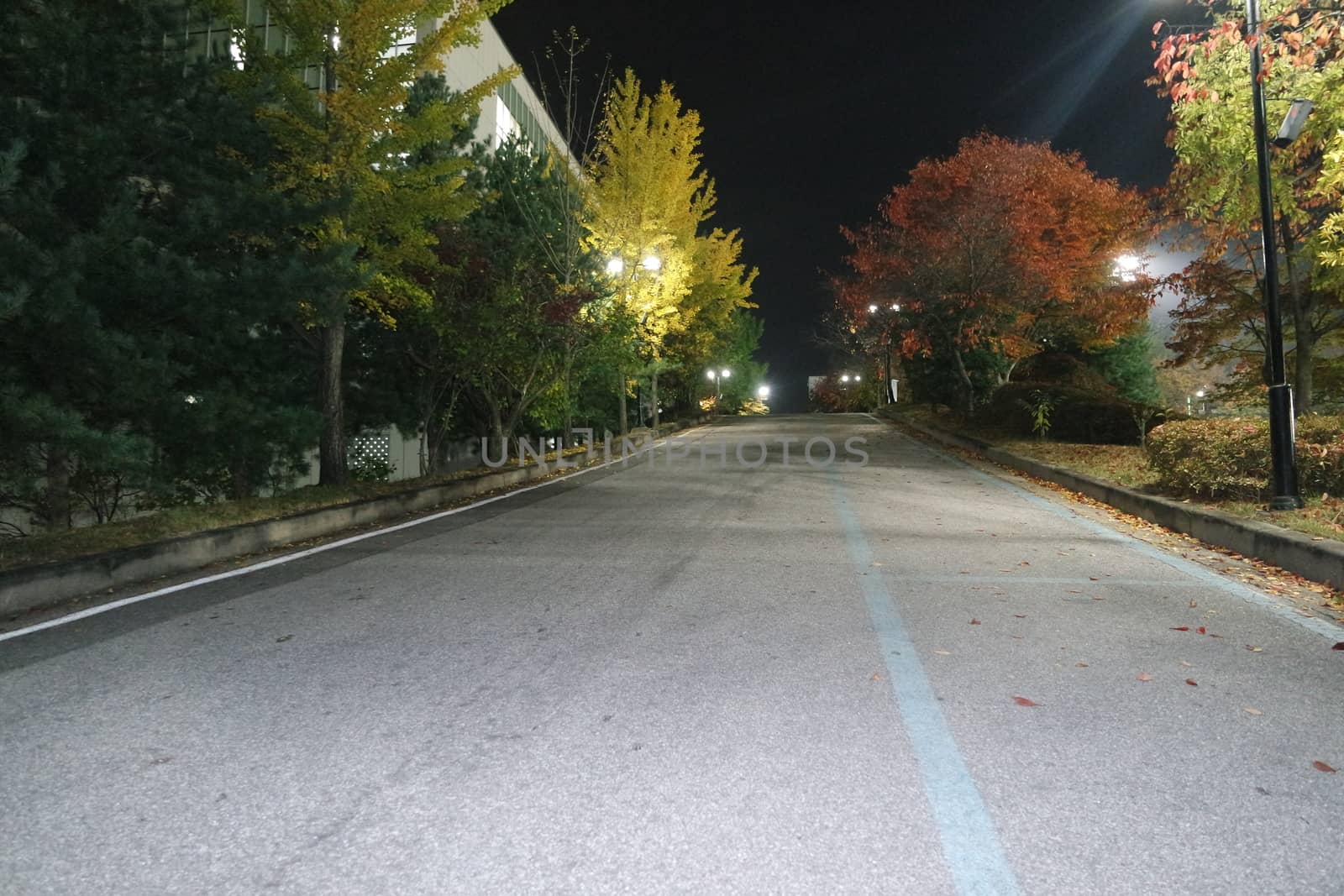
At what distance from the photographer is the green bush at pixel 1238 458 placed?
9.74m

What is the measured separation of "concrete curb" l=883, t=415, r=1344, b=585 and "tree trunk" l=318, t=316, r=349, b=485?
10460 millimetres

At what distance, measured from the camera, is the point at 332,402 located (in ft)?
41.2

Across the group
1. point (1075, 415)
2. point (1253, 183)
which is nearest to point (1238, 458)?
point (1253, 183)

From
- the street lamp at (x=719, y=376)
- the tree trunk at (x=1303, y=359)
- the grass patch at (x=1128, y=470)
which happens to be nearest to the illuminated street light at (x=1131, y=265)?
the grass patch at (x=1128, y=470)

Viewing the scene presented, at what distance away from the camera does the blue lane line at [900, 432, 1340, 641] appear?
19.1 feet

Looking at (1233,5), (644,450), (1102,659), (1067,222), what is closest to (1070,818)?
(1102,659)

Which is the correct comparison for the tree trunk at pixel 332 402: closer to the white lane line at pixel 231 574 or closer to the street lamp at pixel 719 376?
the white lane line at pixel 231 574

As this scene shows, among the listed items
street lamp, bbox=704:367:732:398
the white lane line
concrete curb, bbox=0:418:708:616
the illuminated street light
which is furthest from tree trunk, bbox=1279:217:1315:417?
street lamp, bbox=704:367:732:398

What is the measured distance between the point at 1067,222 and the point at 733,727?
83.5 feet

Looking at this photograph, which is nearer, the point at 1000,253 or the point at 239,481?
the point at 239,481

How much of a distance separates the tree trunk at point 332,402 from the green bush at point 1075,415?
15306 mm

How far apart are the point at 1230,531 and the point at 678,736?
7.30m

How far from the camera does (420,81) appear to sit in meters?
18.0

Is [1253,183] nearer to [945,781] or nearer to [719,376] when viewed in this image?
[945,781]
